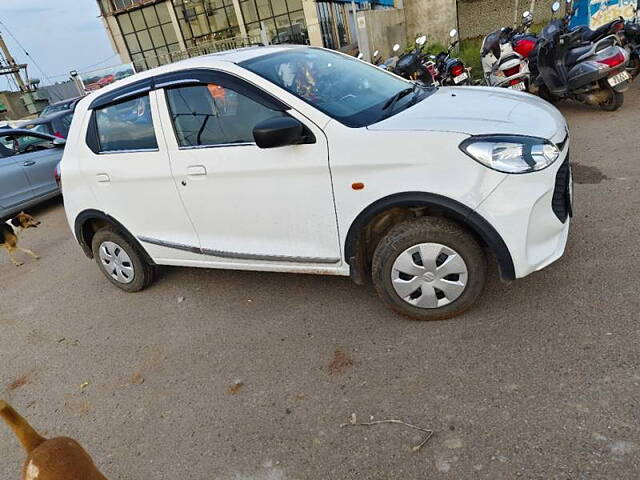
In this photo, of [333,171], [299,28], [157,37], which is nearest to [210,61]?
[333,171]

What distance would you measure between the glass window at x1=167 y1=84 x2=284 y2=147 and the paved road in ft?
4.33

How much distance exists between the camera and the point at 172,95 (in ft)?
10.6

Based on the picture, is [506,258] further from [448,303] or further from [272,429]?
[272,429]

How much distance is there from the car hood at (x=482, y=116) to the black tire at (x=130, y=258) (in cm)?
Answer: 247

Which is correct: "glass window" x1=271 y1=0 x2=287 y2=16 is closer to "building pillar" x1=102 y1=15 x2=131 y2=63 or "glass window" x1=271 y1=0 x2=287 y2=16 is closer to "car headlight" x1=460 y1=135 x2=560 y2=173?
"building pillar" x1=102 y1=15 x2=131 y2=63

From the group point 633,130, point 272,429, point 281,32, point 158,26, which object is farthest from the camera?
point 158,26

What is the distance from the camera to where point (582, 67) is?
617cm

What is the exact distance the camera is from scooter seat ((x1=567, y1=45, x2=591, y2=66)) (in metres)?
6.31

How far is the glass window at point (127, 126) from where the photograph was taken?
3363 mm

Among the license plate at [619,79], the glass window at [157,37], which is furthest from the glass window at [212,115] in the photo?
the glass window at [157,37]

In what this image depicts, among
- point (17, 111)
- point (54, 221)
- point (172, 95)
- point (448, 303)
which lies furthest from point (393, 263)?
point (17, 111)

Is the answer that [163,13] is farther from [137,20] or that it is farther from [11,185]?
[11,185]

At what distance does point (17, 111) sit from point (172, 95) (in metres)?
32.4

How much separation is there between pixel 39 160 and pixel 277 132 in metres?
6.92
